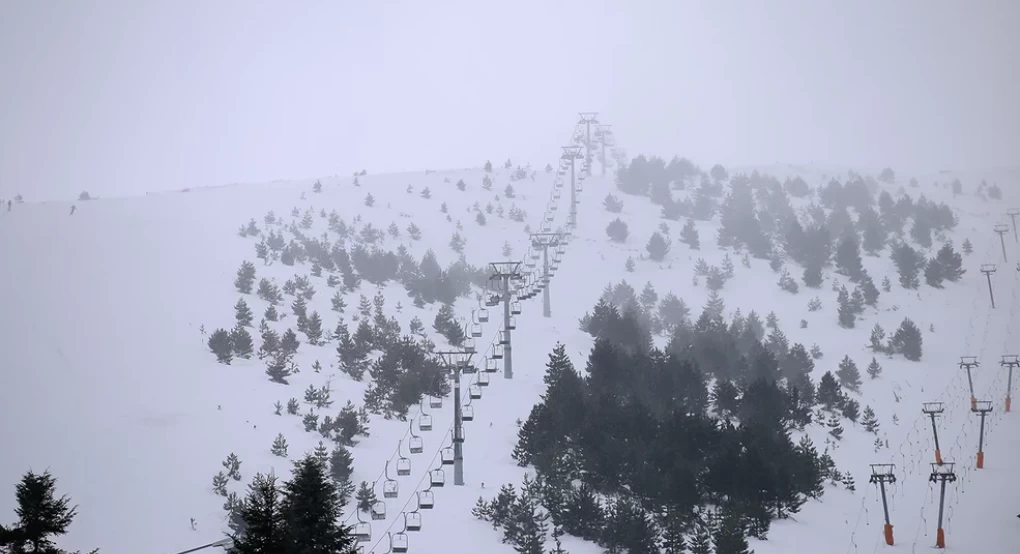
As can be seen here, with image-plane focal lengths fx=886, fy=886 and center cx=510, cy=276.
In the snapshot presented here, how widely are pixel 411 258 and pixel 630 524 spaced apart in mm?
40574

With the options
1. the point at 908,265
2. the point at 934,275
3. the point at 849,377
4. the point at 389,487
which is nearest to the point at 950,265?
the point at 934,275

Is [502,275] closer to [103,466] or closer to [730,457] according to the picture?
[730,457]

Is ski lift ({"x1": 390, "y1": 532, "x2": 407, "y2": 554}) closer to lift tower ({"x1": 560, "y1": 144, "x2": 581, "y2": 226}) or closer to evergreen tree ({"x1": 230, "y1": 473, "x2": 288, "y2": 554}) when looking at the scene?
evergreen tree ({"x1": 230, "y1": 473, "x2": 288, "y2": 554})

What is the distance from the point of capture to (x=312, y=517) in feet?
64.8

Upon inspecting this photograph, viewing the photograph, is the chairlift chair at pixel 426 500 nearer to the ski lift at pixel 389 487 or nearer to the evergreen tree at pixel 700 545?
the ski lift at pixel 389 487

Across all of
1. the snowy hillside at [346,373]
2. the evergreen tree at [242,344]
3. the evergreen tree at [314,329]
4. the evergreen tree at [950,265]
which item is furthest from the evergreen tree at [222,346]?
the evergreen tree at [950,265]

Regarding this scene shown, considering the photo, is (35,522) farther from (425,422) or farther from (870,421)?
(870,421)

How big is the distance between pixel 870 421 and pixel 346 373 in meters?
27.2

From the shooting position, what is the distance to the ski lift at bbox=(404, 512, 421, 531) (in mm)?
27916

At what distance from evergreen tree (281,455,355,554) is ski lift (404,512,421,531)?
7596 mm

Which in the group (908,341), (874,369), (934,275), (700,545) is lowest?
(700,545)

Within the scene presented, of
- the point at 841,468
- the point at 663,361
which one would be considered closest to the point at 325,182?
the point at 663,361

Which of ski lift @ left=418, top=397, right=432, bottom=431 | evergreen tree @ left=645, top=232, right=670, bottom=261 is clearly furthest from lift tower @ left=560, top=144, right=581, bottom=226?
ski lift @ left=418, top=397, right=432, bottom=431

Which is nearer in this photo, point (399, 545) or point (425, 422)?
point (399, 545)
